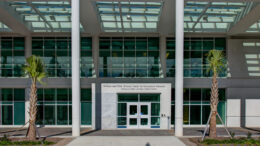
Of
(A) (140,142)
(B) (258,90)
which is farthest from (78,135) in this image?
(B) (258,90)

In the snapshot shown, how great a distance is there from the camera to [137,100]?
1786cm

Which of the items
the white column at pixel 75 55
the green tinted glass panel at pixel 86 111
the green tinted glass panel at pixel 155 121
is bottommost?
the green tinted glass panel at pixel 155 121

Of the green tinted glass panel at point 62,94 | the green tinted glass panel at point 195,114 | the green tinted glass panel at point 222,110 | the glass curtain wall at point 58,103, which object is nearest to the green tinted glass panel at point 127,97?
the glass curtain wall at point 58,103

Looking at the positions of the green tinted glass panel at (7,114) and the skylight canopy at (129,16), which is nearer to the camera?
the skylight canopy at (129,16)

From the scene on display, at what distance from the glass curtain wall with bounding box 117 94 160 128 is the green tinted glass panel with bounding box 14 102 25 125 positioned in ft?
28.0

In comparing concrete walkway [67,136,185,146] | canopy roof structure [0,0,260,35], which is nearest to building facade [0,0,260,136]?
canopy roof structure [0,0,260,35]

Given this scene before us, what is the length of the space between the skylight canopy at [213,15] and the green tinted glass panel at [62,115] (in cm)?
1287

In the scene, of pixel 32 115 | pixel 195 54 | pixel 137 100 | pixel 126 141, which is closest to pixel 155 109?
pixel 137 100

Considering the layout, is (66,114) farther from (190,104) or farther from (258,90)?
(258,90)

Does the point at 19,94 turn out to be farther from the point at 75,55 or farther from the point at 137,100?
the point at 137,100

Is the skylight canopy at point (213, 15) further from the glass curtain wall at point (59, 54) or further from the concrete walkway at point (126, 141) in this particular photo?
the concrete walkway at point (126, 141)

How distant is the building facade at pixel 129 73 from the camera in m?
17.3

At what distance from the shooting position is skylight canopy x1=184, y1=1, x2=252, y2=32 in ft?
49.3

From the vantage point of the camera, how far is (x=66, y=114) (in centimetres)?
1873
